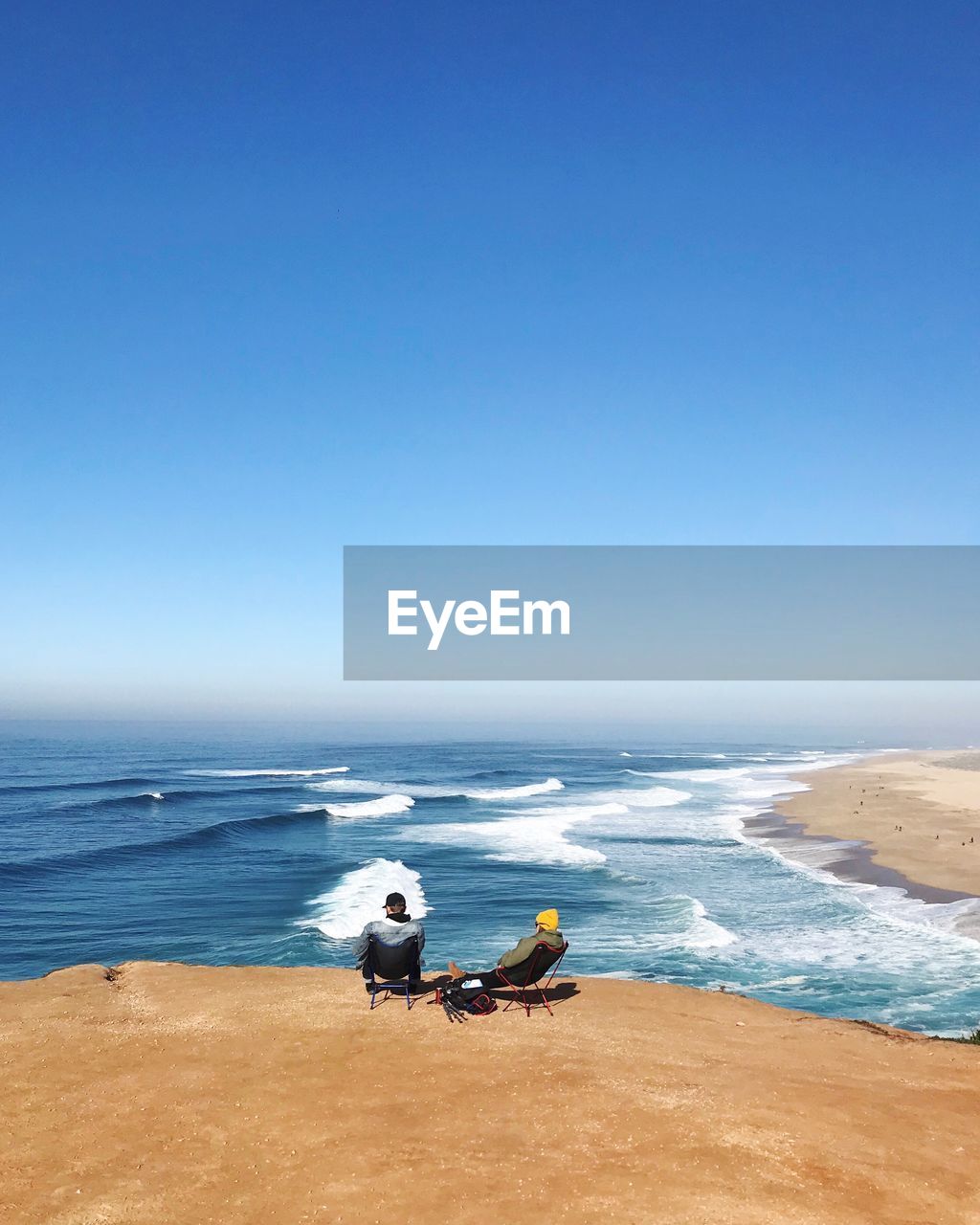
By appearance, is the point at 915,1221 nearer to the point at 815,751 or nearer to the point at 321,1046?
the point at 321,1046

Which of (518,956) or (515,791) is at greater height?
(518,956)

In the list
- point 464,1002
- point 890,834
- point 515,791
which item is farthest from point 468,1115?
point 515,791

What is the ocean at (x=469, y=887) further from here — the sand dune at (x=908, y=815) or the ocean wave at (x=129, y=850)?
the sand dune at (x=908, y=815)

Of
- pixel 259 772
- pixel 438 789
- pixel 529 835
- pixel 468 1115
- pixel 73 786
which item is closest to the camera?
pixel 468 1115

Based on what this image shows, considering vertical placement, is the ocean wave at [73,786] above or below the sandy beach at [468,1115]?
below

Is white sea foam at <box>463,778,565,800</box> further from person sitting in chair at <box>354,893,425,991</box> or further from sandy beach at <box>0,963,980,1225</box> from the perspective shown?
sandy beach at <box>0,963,980,1225</box>

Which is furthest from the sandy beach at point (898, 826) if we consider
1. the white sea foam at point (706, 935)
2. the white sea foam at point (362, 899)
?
the white sea foam at point (362, 899)

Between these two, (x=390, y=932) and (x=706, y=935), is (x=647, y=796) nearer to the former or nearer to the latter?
(x=706, y=935)
